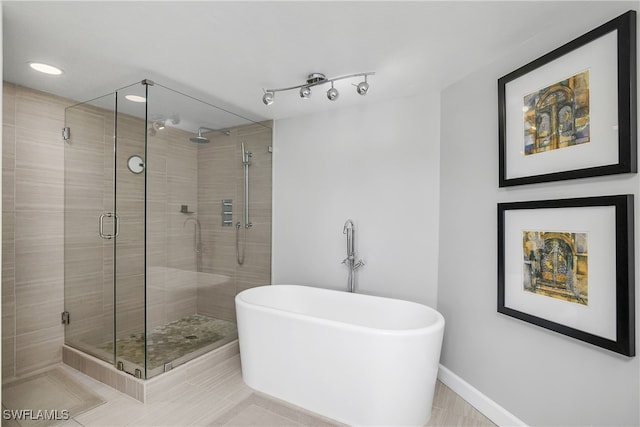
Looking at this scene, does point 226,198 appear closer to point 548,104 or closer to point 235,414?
point 235,414

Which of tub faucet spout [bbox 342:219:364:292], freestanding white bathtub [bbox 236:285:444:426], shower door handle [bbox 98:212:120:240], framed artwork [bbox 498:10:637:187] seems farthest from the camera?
tub faucet spout [bbox 342:219:364:292]

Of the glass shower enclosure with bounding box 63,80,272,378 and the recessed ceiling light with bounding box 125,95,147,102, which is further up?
the recessed ceiling light with bounding box 125,95,147,102

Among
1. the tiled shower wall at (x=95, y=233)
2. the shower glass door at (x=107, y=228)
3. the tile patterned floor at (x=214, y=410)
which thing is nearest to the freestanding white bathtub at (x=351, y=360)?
the tile patterned floor at (x=214, y=410)

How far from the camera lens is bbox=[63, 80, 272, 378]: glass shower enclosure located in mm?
2496

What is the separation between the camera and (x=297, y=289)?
3.14m

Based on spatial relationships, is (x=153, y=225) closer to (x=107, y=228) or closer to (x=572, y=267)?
(x=107, y=228)

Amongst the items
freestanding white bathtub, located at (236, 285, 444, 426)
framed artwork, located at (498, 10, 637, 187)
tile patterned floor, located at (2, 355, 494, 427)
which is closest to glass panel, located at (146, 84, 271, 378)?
tile patterned floor, located at (2, 355, 494, 427)

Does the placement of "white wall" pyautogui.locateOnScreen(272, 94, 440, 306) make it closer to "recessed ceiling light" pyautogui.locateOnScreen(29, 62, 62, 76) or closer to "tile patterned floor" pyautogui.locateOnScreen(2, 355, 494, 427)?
"tile patterned floor" pyautogui.locateOnScreen(2, 355, 494, 427)

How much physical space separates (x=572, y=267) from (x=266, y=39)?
211 cm

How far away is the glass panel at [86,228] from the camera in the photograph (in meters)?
2.78

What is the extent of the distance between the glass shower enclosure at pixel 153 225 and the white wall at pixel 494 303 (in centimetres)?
198

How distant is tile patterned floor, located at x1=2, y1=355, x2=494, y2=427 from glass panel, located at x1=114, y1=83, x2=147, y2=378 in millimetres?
236

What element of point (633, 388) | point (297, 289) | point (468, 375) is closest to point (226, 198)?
point (297, 289)

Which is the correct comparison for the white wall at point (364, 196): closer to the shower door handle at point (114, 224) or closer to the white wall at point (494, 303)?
the white wall at point (494, 303)
